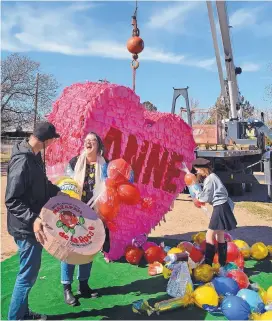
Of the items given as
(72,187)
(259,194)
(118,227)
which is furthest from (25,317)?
Result: (259,194)

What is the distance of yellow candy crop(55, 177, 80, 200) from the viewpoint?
2.88m

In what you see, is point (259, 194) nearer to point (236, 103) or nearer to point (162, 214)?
point (236, 103)

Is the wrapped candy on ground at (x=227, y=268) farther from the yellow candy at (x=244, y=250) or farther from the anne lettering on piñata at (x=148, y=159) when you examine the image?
the anne lettering on piñata at (x=148, y=159)

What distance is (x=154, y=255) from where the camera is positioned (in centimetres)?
419

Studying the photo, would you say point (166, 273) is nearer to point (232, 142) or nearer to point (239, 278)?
point (239, 278)

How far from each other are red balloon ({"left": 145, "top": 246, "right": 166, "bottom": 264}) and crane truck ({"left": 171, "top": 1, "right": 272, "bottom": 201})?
3992 millimetres

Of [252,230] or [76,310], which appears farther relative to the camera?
A: [252,230]

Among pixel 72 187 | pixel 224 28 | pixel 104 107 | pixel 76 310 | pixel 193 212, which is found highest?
pixel 224 28

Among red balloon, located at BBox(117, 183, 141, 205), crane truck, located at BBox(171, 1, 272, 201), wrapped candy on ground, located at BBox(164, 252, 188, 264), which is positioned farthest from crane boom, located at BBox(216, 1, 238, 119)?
red balloon, located at BBox(117, 183, 141, 205)

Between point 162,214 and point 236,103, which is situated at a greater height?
point 236,103

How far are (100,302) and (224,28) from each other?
8.50 metres

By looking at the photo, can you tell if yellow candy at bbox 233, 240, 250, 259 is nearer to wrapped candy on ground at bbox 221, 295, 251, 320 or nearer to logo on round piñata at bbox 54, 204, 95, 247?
wrapped candy on ground at bbox 221, 295, 251, 320

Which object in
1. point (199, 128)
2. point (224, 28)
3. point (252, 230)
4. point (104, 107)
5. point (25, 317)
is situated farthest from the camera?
point (199, 128)

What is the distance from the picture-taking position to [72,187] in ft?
9.62
